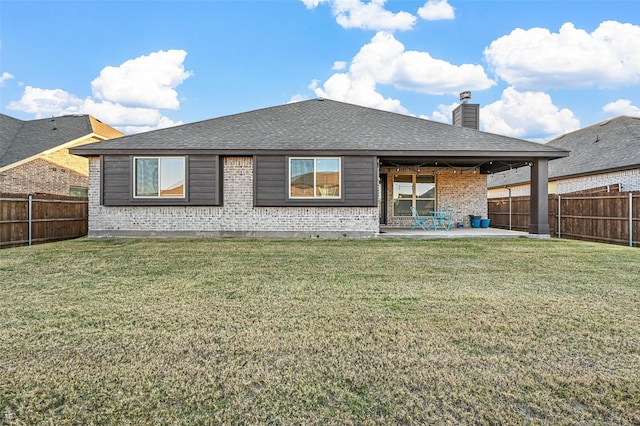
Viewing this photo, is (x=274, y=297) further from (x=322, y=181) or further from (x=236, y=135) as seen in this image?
(x=236, y=135)

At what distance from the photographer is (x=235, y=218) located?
35.2ft

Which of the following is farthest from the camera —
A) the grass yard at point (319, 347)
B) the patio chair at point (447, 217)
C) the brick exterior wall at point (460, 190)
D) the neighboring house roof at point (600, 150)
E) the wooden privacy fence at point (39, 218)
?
the brick exterior wall at point (460, 190)

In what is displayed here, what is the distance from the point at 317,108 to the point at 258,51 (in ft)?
22.5

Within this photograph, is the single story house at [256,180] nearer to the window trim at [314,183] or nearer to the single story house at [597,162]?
the window trim at [314,183]

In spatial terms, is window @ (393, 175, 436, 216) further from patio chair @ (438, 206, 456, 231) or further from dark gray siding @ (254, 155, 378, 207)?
dark gray siding @ (254, 155, 378, 207)

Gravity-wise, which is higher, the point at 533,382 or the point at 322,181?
the point at 322,181

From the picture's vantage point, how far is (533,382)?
2.17 meters

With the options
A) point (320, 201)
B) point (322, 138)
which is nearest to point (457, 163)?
point (322, 138)

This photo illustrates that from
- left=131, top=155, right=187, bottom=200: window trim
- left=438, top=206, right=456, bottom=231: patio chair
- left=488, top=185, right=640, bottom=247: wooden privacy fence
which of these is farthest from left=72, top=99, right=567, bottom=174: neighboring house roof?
left=438, top=206, right=456, bottom=231: patio chair

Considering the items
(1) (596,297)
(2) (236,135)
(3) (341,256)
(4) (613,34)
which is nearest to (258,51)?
(2) (236,135)

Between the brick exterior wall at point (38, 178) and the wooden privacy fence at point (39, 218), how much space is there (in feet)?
15.5

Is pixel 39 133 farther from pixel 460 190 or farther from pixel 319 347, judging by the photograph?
pixel 319 347

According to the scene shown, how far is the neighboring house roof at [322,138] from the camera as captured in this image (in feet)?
34.2

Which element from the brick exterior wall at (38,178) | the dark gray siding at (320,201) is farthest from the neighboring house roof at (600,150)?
the brick exterior wall at (38,178)
